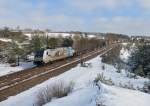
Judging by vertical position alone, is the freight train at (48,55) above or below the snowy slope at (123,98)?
below

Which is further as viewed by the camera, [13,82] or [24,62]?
[24,62]

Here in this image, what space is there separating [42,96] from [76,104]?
11.8 feet

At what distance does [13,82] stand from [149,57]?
29.7 m

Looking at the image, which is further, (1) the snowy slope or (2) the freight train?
(2) the freight train

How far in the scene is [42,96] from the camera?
1517 cm

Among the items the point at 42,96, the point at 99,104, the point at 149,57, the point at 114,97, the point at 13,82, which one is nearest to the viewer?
the point at 99,104

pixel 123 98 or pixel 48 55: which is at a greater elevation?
pixel 123 98

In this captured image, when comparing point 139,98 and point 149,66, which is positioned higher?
point 139,98

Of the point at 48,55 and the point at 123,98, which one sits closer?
the point at 123,98

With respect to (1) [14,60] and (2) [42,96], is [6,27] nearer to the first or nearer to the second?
(1) [14,60]

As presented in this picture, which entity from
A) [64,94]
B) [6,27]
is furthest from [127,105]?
[6,27]

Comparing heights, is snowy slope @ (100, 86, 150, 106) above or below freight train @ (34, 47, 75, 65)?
above

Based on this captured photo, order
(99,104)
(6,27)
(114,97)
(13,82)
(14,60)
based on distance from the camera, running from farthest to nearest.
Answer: (6,27) < (14,60) < (13,82) < (114,97) < (99,104)

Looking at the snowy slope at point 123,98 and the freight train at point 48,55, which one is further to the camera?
the freight train at point 48,55
